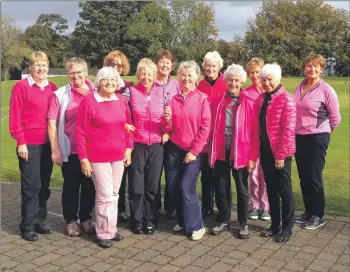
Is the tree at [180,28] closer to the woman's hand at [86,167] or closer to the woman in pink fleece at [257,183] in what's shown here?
the woman in pink fleece at [257,183]

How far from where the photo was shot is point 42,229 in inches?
202

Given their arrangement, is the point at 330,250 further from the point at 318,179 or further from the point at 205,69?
the point at 205,69

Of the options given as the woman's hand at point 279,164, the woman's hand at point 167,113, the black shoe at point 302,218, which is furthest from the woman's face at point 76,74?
the black shoe at point 302,218

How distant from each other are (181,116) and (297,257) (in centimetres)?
199

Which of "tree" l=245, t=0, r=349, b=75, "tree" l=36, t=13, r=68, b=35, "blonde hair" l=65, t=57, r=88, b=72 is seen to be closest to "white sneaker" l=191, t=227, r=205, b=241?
"blonde hair" l=65, t=57, r=88, b=72

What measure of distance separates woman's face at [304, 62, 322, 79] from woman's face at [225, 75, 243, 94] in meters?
0.94

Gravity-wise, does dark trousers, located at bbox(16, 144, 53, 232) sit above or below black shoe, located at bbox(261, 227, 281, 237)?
above

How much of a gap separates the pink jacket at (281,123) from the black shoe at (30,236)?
9.61 feet

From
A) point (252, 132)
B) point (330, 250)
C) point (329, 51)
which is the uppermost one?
point (329, 51)

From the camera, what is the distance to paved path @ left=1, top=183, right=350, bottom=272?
13.9ft

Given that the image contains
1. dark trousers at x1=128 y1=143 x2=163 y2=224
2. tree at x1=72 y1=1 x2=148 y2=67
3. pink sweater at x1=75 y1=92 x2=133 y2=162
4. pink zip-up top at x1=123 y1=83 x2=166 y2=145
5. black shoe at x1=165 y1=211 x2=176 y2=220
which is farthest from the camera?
tree at x1=72 y1=1 x2=148 y2=67

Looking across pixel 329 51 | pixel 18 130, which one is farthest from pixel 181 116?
pixel 329 51

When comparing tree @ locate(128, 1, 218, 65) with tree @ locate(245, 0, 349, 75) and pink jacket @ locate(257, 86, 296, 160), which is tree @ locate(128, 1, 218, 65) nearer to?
tree @ locate(245, 0, 349, 75)

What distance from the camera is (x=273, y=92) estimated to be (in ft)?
15.7
